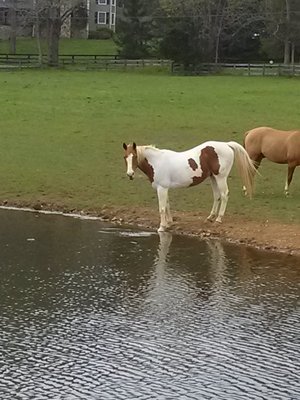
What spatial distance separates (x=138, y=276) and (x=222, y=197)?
3908mm

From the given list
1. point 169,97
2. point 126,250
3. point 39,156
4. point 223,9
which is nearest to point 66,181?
point 39,156

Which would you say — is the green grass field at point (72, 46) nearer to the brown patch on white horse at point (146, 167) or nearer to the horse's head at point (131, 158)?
the brown patch on white horse at point (146, 167)

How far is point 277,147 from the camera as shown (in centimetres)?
1758

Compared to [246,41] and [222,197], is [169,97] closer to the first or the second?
[222,197]

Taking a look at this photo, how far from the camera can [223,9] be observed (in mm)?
73250

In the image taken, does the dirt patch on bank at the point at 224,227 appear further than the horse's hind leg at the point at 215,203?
No

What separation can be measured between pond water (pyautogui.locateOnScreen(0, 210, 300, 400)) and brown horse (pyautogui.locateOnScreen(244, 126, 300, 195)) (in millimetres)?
4733

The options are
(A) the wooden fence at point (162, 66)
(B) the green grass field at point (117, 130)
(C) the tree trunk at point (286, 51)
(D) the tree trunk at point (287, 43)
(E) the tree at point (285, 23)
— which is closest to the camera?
(B) the green grass field at point (117, 130)

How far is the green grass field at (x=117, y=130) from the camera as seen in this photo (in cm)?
1692

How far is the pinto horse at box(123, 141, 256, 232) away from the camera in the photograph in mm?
14047

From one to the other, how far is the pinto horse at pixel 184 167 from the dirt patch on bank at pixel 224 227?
0.30 metres

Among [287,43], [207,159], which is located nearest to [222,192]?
[207,159]

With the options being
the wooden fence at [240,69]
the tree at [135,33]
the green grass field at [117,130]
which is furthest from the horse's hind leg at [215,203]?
the tree at [135,33]

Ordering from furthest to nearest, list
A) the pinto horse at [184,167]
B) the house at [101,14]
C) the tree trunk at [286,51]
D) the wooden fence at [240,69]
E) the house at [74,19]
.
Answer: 1. the house at [101,14]
2. the house at [74,19]
3. the tree trunk at [286,51]
4. the wooden fence at [240,69]
5. the pinto horse at [184,167]
